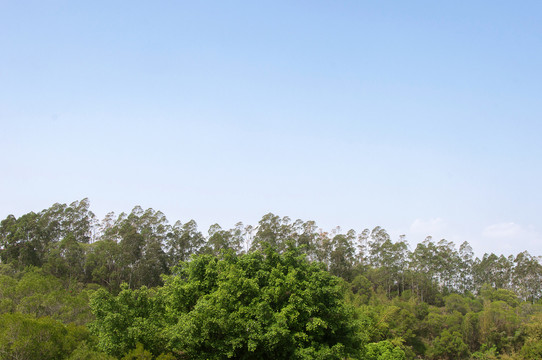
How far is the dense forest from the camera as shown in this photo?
669 inches

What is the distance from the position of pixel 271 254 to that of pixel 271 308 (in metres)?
3.77

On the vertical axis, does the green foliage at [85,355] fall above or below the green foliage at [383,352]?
above

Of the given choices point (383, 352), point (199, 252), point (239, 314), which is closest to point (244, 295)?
point (239, 314)

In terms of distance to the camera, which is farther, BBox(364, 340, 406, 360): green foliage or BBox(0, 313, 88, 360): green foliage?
BBox(364, 340, 406, 360): green foliage

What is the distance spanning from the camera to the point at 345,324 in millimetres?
19453

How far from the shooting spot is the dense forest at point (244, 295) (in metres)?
17.0

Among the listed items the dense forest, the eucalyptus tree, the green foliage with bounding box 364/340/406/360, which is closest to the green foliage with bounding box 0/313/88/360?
the dense forest

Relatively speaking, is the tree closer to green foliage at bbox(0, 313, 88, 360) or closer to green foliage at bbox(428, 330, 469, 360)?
green foliage at bbox(0, 313, 88, 360)

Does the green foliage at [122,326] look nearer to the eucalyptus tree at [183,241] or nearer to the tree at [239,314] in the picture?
the tree at [239,314]

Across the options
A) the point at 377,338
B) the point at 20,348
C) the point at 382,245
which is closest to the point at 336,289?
the point at 20,348

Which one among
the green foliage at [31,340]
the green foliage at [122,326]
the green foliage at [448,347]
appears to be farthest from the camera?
the green foliage at [448,347]

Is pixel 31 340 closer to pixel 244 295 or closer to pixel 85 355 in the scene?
pixel 85 355

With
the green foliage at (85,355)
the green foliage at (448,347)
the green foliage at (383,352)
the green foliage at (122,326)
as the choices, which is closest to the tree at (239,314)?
the green foliage at (122,326)

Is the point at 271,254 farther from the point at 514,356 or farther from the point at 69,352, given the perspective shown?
the point at 514,356
